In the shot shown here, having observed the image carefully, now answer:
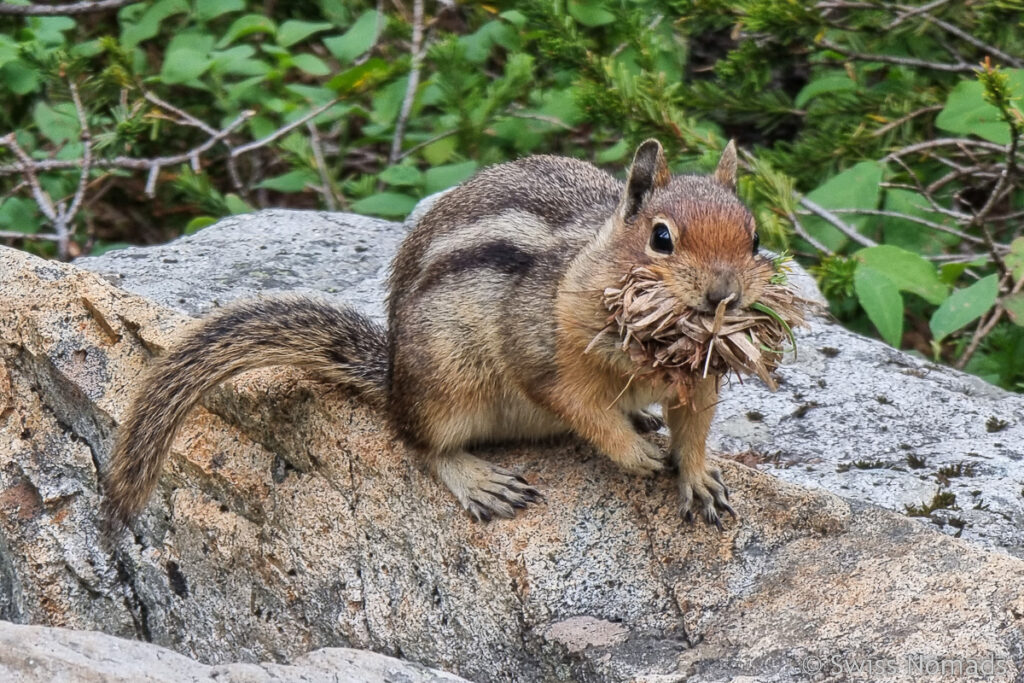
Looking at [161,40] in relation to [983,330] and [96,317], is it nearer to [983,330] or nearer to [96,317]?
[96,317]

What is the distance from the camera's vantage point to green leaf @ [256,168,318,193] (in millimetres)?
5445

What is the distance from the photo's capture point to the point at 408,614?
3102mm

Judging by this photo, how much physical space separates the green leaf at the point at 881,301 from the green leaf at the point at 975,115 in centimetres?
71

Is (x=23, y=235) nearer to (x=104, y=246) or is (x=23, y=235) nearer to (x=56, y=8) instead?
(x=104, y=246)

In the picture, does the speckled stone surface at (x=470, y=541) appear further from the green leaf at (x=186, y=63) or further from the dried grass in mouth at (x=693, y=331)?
the green leaf at (x=186, y=63)

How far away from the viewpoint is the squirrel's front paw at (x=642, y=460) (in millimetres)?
3123

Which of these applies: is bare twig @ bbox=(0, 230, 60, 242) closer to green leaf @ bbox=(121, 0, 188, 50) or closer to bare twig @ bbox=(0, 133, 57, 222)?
bare twig @ bbox=(0, 133, 57, 222)

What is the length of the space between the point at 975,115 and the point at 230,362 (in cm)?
271

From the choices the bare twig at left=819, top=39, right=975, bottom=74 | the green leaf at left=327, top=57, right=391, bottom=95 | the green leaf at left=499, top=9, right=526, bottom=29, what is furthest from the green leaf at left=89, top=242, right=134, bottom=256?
the bare twig at left=819, top=39, right=975, bottom=74

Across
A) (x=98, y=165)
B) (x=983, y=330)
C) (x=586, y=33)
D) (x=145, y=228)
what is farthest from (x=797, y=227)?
(x=145, y=228)

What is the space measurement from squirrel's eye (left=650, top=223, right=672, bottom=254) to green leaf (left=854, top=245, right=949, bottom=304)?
1.53 meters

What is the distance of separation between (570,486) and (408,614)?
20.9 inches

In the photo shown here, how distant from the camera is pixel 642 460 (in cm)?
315

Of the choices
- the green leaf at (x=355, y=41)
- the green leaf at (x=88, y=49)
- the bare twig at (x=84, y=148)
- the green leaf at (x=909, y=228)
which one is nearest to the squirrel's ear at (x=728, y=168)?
the green leaf at (x=909, y=228)
